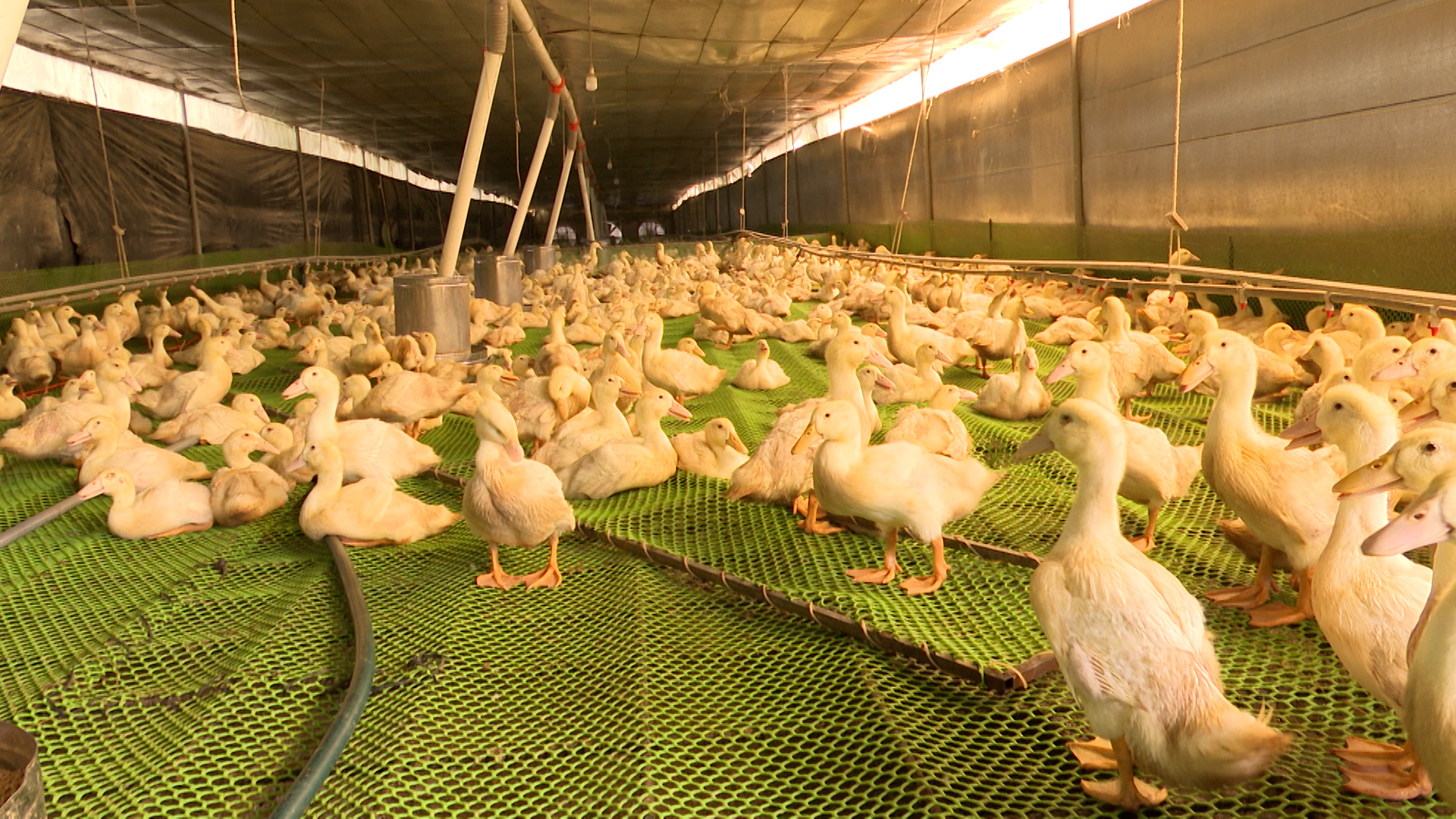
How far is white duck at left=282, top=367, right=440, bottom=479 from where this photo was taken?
4.95 metres

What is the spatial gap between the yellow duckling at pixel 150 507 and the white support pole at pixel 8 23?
3.32 m

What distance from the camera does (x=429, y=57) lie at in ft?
48.3

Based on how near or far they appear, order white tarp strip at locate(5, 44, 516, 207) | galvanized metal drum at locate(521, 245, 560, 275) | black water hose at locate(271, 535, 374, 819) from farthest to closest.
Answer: galvanized metal drum at locate(521, 245, 560, 275) → white tarp strip at locate(5, 44, 516, 207) → black water hose at locate(271, 535, 374, 819)

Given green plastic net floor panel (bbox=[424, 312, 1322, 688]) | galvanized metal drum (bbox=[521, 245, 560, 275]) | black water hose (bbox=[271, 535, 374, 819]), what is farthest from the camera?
galvanized metal drum (bbox=[521, 245, 560, 275])

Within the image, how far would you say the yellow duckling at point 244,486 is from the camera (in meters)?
4.57

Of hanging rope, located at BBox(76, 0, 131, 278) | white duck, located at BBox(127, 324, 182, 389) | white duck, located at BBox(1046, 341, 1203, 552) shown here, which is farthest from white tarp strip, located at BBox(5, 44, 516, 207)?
white duck, located at BBox(1046, 341, 1203, 552)

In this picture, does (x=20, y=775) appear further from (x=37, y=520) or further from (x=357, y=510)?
(x=37, y=520)

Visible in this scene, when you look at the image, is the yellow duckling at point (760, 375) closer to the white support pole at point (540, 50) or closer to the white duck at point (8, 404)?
the white support pole at point (540, 50)

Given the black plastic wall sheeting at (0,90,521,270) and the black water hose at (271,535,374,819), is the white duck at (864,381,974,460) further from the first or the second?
the black plastic wall sheeting at (0,90,521,270)

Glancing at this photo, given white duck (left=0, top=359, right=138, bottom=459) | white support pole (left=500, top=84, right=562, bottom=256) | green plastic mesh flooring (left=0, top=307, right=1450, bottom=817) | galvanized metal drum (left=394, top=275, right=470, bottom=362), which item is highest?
white support pole (left=500, top=84, right=562, bottom=256)

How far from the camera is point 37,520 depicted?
4.52 m

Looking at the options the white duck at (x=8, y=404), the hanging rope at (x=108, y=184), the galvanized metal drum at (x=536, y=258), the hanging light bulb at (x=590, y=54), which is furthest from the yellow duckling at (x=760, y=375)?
the galvanized metal drum at (x=536, y=258)

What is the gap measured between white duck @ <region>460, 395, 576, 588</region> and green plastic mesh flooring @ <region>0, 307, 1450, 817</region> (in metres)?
0.10

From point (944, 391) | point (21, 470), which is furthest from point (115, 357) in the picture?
point (944, 391)
